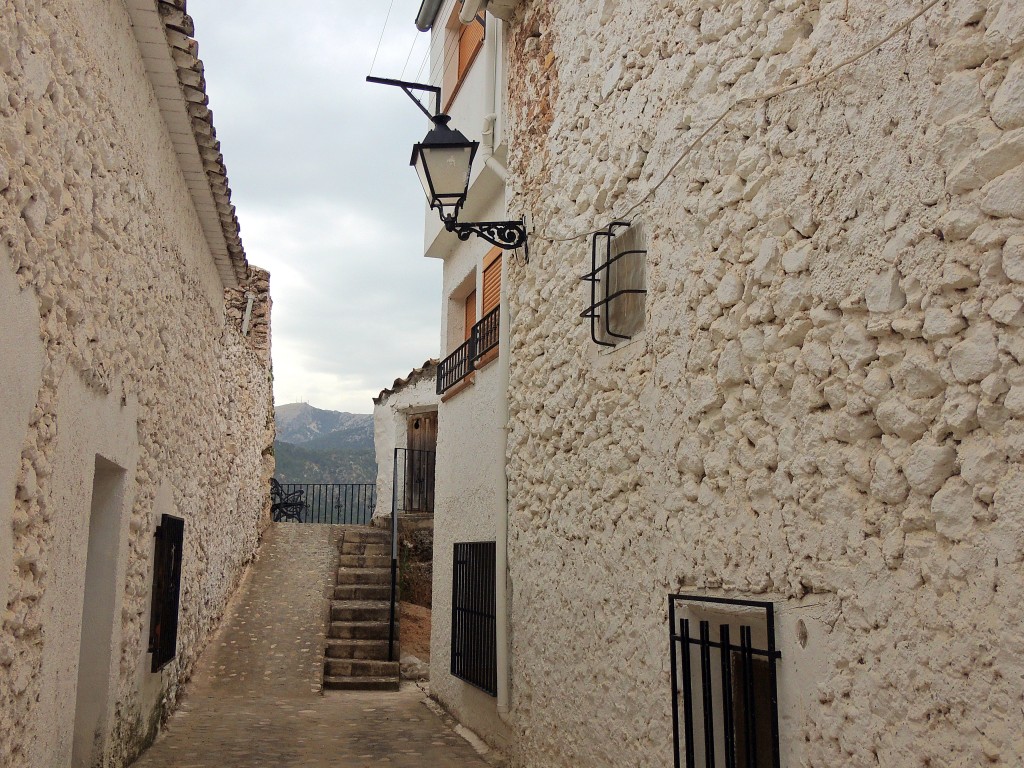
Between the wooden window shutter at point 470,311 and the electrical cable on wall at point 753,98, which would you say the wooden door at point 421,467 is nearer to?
the wooden window shutter at point 470,311

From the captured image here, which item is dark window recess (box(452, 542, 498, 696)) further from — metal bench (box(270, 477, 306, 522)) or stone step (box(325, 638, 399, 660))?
metal bench (box(270, 477, 306, 522))

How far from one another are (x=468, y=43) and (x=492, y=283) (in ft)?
7.99

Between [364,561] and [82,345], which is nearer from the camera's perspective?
[82,345]

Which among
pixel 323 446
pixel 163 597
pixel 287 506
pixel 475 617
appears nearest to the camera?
pixel 163 597

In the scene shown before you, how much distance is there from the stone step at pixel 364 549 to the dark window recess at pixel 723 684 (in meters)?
9.54

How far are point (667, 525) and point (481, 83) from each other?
16.7ft

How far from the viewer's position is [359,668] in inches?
405

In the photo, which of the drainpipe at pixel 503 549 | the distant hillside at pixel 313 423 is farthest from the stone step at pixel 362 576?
the distant hillside at pixel 313 423

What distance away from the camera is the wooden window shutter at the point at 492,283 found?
7953 millimetres

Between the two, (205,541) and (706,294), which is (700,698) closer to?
(706,294)

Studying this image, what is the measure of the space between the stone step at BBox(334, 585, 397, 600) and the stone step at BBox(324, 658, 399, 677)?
1551mm

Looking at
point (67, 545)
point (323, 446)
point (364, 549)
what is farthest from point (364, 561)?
point (323, 446)

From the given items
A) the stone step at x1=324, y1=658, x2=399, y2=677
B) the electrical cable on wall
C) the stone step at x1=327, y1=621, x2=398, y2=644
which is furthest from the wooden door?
the electrical cable on wall

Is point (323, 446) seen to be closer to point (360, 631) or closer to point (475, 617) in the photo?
point (360, 631)
